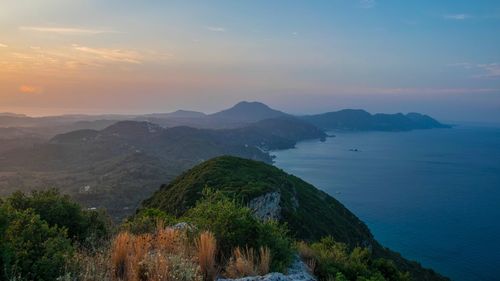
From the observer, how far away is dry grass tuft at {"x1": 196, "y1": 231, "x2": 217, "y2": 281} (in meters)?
6.34

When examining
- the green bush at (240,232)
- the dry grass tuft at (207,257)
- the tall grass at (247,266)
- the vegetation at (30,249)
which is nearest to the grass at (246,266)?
the tall grass at (247,266)

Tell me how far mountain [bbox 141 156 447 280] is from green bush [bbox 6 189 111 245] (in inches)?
1035

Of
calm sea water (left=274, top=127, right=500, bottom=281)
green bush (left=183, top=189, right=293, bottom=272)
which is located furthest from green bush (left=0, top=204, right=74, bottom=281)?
calm sea water (left=274, top=127, right=500, bottom=281)

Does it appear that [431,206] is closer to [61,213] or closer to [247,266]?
[61,213]

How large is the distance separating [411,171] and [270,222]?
562 ft

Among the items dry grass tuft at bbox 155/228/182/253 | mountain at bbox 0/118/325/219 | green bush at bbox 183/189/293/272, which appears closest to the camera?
dry grass tuft at bbox 155/228/182/253

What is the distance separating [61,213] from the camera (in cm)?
955

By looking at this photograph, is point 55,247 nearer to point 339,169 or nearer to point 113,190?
point 113,190

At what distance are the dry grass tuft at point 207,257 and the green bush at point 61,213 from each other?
3530 millimetres

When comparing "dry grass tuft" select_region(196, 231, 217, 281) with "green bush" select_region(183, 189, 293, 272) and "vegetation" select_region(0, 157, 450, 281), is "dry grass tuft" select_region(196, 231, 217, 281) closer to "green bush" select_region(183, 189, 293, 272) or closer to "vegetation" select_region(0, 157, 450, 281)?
"vegetation" select_region(0, 157, 450, 281)

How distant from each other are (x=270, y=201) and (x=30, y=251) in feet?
132

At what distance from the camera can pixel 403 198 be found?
117 meters

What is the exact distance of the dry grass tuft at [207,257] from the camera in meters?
6.34

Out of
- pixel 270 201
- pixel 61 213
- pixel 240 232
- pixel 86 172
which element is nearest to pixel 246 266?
pixel 240 232
